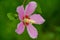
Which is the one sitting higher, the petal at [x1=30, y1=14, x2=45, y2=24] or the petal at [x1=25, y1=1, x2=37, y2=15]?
the petal at [x1=25, y1=1, x2=37, y2=15]

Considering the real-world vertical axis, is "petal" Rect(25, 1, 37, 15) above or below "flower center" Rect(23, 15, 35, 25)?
above

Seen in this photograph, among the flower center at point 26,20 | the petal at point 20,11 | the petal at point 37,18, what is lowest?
the flower center at point 26,20

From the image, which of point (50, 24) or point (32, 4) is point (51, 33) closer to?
point (50, 24)

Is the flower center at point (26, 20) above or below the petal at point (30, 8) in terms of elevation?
below

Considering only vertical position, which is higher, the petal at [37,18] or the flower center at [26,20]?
the petal at [37,18]

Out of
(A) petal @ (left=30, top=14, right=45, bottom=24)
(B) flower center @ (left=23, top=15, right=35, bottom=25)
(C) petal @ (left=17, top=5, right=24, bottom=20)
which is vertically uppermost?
(C) petal @ (left=17, top=5, right=24, bottom=20)
